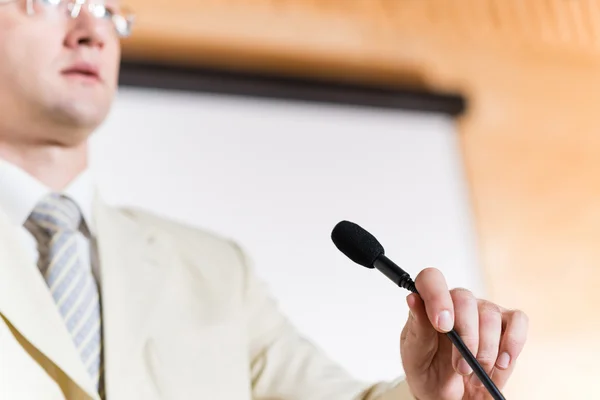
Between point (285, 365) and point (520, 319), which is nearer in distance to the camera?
point (520, 319)

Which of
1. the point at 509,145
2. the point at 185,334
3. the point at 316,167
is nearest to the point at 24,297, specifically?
the point at 185,334

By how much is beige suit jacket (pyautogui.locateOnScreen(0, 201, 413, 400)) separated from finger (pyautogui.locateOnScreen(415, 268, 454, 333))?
0.82 feet

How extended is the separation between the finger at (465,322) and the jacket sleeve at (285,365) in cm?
28

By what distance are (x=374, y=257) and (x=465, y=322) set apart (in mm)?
118

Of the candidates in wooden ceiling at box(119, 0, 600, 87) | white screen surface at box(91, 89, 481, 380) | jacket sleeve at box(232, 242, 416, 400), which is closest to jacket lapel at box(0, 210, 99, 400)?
jacket sleeve at box(232, 242, 416, 400)

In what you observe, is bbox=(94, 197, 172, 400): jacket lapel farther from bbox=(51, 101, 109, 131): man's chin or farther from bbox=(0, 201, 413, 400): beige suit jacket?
bbox=(51, 101, 109, 131): man's chin

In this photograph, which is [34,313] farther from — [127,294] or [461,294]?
[461,294]

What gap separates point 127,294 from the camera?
3.71 ft

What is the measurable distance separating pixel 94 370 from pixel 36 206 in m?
0.25

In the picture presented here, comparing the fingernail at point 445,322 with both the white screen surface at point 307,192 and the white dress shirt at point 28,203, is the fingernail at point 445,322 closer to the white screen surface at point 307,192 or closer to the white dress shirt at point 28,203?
the white dress shirt at point 28,203

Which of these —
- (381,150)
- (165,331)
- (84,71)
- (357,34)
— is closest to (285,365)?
(165,331)

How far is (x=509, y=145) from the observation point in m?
2.36

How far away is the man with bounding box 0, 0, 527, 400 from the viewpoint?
959 mm

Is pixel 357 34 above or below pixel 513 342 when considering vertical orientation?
above
